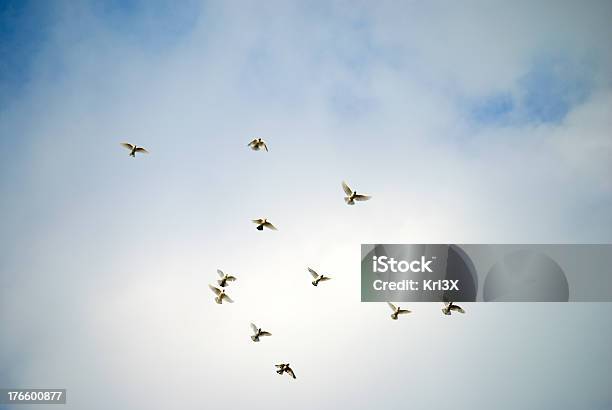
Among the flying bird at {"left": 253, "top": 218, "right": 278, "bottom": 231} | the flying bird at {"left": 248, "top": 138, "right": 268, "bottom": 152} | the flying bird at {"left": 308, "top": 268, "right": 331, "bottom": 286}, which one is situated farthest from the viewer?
the flying bird at {"left": 308, "top": 268, "right": 331, "bottom": 286}

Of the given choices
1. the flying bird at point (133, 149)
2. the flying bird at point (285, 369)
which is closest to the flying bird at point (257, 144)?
the flying bird at point (133, 149)

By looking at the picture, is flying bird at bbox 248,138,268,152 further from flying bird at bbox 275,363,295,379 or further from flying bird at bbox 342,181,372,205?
flying bird at bbox 275,363,295,379

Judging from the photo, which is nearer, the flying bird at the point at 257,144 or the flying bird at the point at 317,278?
the flying bird at the point at 257,144

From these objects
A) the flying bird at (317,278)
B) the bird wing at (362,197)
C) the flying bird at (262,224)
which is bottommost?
the flying bird at (317,278)

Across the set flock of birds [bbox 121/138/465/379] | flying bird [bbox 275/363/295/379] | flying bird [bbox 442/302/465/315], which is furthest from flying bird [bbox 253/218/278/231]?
flying bird [bbox 442/302/465/315]

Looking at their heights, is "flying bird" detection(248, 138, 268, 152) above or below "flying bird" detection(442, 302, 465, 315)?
above

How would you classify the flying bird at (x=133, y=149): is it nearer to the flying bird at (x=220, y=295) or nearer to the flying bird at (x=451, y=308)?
the flying bird at (x=220, y=295)

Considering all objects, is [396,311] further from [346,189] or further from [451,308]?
[346,189]

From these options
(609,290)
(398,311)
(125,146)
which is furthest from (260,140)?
(609,290)

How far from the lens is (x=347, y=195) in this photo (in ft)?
136

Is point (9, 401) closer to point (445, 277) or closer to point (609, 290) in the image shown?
point (445, 277)

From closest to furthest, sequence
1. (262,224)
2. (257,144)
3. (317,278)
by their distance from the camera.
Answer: (257,144), (262,224), (317,278)

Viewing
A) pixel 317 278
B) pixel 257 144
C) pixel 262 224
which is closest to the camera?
pixel 257 144

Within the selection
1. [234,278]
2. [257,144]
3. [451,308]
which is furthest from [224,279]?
[451,308]
